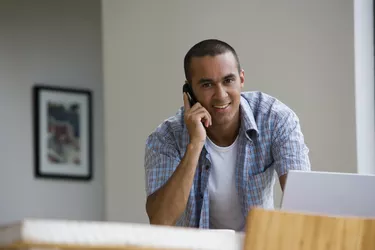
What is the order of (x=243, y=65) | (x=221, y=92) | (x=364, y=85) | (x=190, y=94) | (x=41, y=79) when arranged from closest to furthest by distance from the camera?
(x=221, y=92)
(x=190, y=94)
(x=364, y=85)
(x=243, y=65)
(x=41, y=79)

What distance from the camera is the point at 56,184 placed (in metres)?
5.66

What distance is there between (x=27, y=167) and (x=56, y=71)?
70 cm

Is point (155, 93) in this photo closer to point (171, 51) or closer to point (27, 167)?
point (171, 51)

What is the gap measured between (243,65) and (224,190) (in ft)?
4.25

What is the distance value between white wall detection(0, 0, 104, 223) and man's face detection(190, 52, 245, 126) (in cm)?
297

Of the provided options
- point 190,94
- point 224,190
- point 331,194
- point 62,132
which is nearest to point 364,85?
point 190,94

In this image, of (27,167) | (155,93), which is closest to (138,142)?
(155,93)

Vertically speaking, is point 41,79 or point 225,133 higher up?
point 41,79

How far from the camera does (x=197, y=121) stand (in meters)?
2.78

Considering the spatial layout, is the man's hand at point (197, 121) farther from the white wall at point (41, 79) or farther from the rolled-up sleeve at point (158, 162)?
the white wall at point (41, 79)

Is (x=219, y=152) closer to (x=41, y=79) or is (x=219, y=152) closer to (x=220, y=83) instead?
(x=220, y=83)

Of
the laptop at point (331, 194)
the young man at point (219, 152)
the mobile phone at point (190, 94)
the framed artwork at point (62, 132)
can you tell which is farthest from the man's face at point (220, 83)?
the framed artwork at point (62, 132)

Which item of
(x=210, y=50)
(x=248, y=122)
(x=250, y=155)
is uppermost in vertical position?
(x=210, y=50)

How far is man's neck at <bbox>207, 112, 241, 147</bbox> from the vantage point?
2830mm
